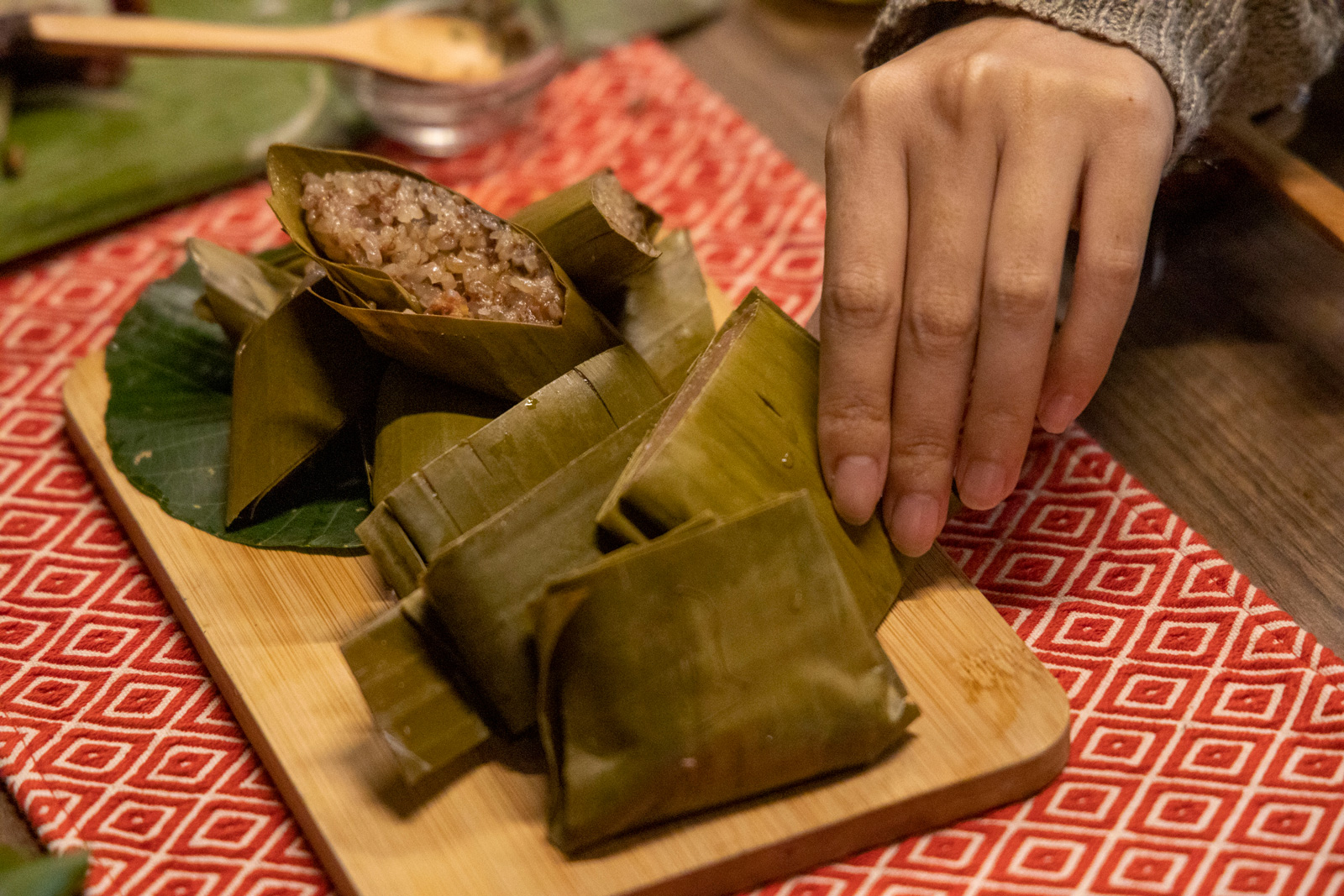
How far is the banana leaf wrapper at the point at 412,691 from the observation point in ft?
4.02

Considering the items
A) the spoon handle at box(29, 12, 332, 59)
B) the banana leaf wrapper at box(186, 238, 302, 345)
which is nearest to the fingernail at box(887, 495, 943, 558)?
the banana leaf wrapper at box(186, 238, 302, 345)

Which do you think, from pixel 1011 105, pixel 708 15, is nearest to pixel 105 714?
pixel 1011 105

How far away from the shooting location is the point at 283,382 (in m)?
1.55

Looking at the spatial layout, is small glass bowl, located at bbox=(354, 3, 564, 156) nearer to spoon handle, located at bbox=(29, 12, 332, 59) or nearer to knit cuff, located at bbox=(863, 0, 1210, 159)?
spoon handle, located at bbox=(29, 12, 332, 59)

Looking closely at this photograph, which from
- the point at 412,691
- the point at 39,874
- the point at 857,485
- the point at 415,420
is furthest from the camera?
the point at 415,420

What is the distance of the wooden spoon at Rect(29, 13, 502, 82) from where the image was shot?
221 cm

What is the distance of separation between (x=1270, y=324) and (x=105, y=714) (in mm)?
1982

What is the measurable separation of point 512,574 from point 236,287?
793 mm

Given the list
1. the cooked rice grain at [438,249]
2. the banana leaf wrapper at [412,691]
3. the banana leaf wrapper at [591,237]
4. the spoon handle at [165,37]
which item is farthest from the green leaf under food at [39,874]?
the spoon handle at [165,37]

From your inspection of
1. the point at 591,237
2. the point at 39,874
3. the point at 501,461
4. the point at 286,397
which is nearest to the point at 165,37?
the point at 286,397

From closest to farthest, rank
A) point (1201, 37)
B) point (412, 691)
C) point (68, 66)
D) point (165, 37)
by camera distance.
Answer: point (412, 691) → point (1201, 37) → point (165, 37) → point (68, 66)

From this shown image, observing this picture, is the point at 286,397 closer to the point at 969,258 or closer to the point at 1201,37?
the point at 969,258

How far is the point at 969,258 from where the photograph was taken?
132cm

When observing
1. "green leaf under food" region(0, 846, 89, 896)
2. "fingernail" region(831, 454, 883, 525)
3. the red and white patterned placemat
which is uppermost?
"fingernail" region(831, 454, 883, 525)
